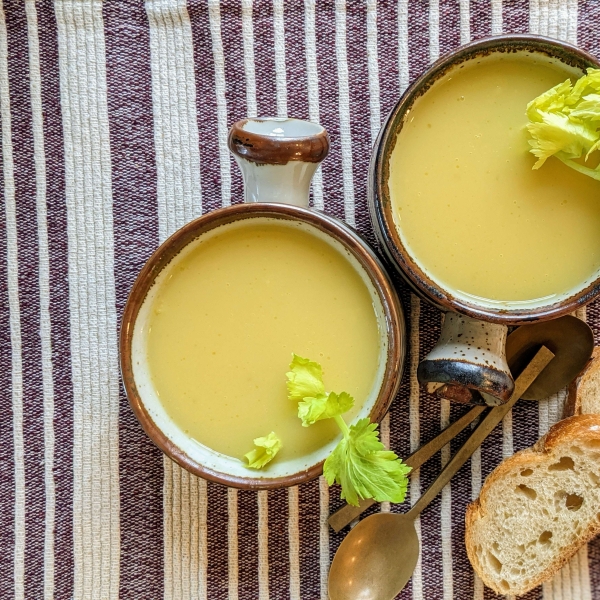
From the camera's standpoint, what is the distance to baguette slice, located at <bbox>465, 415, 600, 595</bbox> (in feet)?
3.68

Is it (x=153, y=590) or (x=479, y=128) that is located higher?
(x=479, y=128)

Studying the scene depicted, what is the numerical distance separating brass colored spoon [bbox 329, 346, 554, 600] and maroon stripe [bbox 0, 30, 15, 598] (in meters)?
0.56

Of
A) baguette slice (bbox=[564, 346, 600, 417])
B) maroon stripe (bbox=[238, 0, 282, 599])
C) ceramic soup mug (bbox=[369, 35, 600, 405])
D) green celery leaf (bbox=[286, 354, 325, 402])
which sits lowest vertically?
maroon stripe (bbox=[238, 0, 282, 599])

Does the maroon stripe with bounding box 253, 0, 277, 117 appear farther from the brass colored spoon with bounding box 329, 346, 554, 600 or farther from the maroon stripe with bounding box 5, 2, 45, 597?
the brass colored spoon with bounding box 329, 346, 554, 600

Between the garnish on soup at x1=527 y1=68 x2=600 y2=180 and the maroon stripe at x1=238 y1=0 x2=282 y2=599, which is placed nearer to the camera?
the garnish on soup at x1=527 y1=68 x2=600 y2=180

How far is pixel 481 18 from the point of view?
1.14 meters

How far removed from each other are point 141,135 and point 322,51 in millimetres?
336

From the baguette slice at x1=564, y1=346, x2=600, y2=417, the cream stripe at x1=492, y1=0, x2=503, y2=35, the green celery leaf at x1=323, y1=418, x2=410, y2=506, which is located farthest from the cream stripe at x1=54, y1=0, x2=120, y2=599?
the baguette slice at x1=564, y1=346, x2=600, y2=417

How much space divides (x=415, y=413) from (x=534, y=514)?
257mm

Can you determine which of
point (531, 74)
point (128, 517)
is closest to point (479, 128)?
Result: point (531, 74)

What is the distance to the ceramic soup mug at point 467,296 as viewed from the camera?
921 millimetres

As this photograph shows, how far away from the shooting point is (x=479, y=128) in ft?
3.10

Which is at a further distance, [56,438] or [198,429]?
[56,438]

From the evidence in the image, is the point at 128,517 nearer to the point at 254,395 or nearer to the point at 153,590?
the point at 153,590
